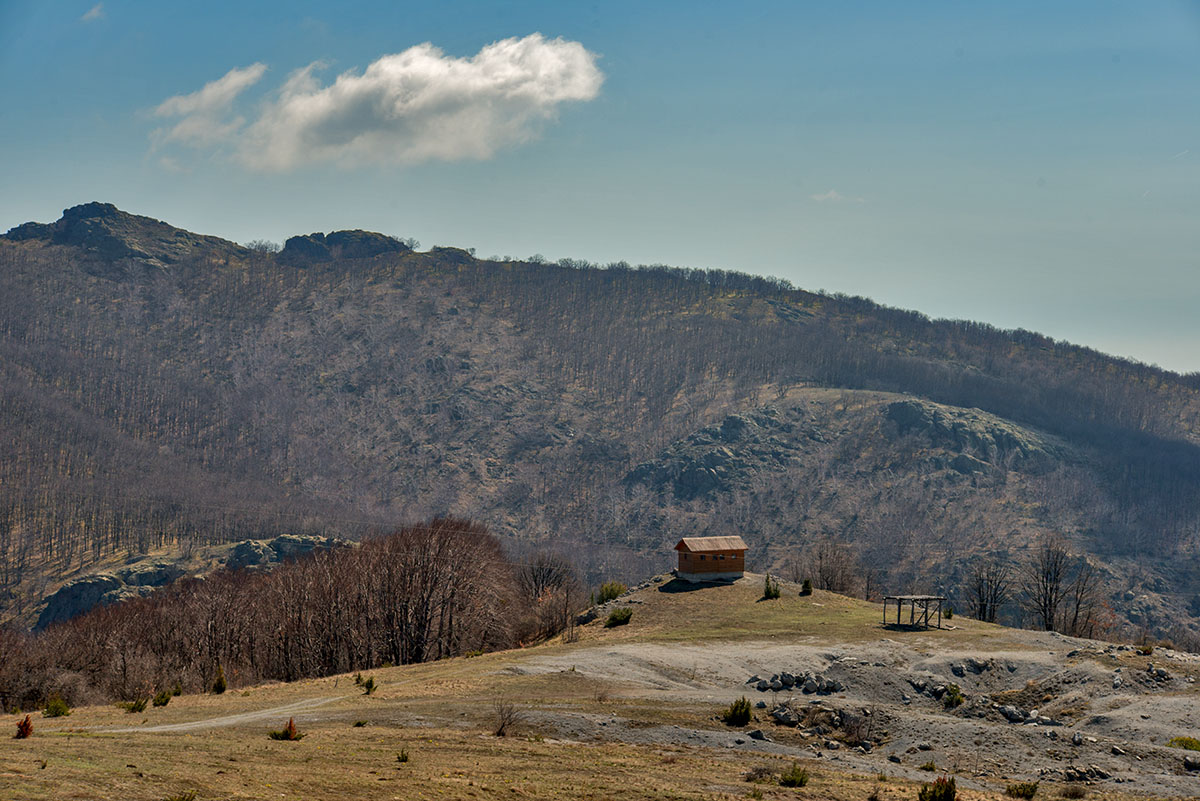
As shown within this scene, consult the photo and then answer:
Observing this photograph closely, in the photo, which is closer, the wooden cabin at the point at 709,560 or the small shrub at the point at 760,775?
the small shrub at the point at 760,775

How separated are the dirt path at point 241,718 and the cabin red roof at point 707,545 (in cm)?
5374

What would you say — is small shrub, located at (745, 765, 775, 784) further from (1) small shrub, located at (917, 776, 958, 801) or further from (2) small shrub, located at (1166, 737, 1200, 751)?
(2) small shrub, located at (1166, 737, 1200, 751)

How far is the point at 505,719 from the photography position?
39562mm

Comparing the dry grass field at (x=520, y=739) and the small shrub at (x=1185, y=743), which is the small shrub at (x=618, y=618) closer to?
the dry grass field at (x=520, y=739)

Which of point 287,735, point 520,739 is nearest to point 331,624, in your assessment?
point 520,739

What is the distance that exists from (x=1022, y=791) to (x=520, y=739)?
18.4 meters

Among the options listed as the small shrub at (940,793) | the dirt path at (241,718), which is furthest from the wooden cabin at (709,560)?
the small shrub at (940,793)

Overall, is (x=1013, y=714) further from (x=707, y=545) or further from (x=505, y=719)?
(x=707, y=545)

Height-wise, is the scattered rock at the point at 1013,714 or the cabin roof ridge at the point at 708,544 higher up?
the cabin roof ridge at the point at 708,544

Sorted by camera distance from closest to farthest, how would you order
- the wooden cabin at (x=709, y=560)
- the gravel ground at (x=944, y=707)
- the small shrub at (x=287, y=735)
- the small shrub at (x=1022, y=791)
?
the small shrub at (x=1022, y=791) < the small shrub at (x=287, y=735) < the gravel ground at (x=944, y=707) < the wooden cabin at (x=709, y=560)

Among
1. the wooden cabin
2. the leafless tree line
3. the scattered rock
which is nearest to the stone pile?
the scattered rock

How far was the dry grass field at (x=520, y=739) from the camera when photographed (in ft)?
89.5

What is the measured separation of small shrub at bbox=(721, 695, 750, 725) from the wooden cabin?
2056 inches

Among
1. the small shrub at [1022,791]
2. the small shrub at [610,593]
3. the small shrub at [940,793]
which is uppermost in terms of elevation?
the small shrub at [940,793]
